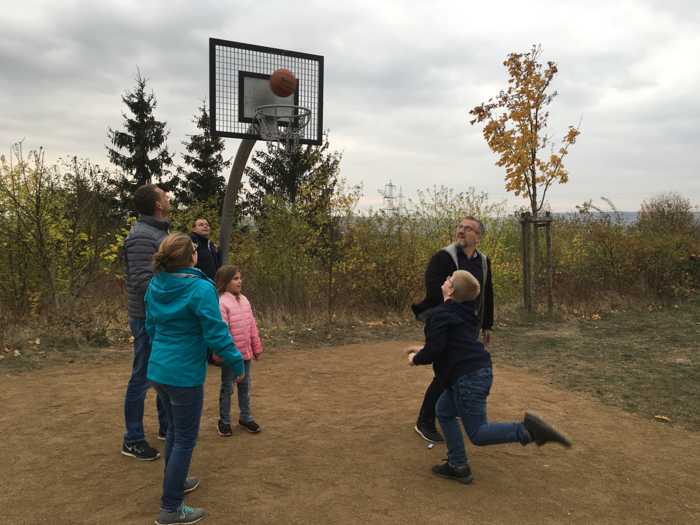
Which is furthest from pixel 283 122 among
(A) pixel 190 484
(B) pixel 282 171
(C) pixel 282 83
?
(B) pixel 282 171

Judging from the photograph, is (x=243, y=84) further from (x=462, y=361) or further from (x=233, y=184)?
(x=462, y=361)

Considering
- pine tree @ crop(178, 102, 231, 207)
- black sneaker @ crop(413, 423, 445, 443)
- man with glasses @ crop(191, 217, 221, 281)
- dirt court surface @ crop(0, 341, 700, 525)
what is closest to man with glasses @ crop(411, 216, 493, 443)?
black sneaker @ crop(413, 423, 445, 443)

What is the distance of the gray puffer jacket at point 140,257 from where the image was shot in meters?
3.58

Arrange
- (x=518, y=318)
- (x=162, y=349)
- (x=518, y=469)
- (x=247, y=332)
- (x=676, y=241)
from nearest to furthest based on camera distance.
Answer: (x=162, y=349) → (x=518, y=469) → (x=247, y=332) → (x=518, y=318) → (x=676, y=241)

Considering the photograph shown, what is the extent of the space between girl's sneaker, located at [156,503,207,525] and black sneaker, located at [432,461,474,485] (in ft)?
5.16

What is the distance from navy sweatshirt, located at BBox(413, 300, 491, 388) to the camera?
3.30 metres

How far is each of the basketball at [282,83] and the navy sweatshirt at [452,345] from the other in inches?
184

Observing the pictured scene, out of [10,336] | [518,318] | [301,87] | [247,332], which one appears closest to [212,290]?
[247,332]

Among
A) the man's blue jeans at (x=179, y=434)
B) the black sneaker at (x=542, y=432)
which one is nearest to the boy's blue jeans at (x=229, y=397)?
the man's blue jeans at (x=179, y=434)

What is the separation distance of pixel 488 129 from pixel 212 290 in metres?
9.41

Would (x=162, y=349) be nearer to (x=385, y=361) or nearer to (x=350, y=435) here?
(x=350, y=435)

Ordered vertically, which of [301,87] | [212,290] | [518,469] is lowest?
[518,469]

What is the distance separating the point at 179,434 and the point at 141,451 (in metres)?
1.23

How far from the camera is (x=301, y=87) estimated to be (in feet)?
24.3
